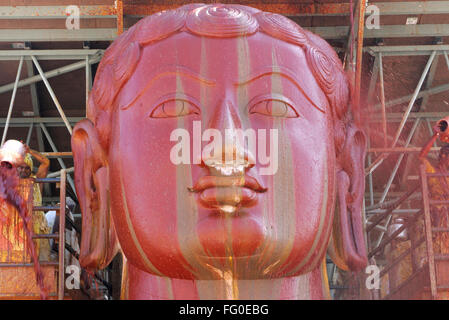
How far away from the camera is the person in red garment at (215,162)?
8.87 ft

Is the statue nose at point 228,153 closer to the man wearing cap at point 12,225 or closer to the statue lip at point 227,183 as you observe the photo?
the statue lip at point 227,183

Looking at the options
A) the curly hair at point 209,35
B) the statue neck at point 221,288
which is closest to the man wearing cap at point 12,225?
the curly hair at point 209,35

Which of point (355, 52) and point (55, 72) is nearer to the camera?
point (355, 52)

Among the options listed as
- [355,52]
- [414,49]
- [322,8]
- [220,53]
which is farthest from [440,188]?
[220,53]

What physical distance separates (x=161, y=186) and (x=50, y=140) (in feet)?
22.9

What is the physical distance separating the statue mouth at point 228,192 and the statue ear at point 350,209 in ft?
2.57

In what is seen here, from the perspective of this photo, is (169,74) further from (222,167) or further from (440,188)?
(440,188)

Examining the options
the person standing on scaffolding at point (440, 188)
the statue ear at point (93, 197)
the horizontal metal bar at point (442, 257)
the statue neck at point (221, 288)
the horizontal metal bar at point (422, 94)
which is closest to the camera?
the statue neck at point (221, 288)

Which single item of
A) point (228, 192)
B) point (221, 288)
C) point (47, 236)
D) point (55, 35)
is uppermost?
point (55, 35)

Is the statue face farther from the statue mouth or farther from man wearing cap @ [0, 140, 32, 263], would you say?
man wearing cap @ [0, 140, 32, 263]

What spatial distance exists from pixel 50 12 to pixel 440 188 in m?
4.45

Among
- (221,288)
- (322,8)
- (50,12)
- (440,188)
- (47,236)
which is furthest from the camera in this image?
(50,12)

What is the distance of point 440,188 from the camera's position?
5.50m
